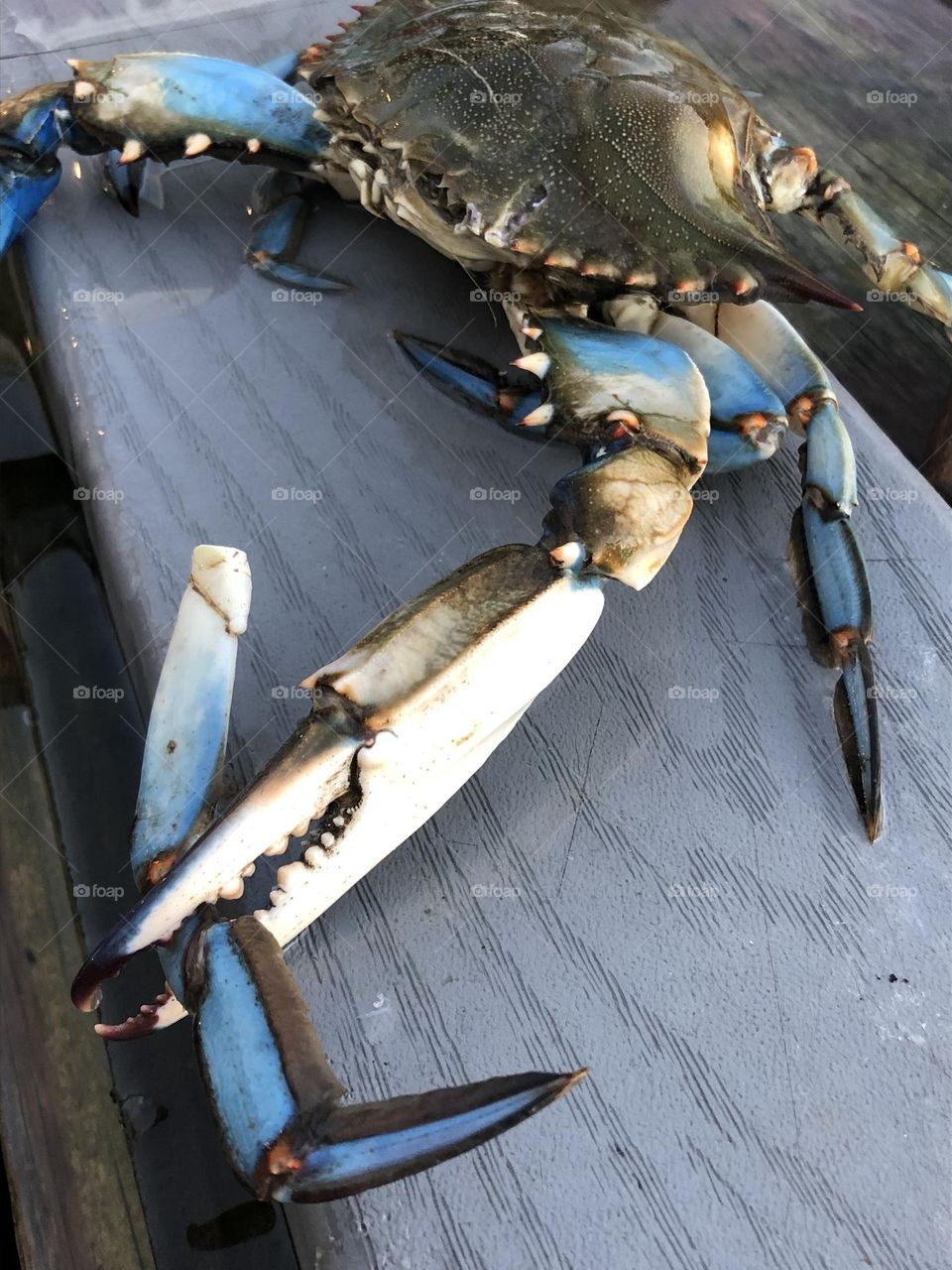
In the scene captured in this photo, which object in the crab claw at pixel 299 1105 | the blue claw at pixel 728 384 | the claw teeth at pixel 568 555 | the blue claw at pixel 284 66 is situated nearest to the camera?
the crab claw at pixel 299 1105

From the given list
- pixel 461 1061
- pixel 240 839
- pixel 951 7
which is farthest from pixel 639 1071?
pixel 951 7

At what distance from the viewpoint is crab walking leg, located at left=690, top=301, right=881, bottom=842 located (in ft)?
3.56

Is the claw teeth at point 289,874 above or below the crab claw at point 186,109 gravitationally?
below

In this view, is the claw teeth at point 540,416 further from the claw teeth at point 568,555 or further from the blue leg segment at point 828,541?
the blue leg segment at point 828,541

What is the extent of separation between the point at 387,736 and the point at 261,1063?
27cm

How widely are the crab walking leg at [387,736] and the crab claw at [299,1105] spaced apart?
0.08 m

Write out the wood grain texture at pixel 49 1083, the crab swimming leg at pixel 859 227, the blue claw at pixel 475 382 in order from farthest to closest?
the crab swimming leg at pixel 859 227 < the blue claw at pixel 475 382 < the wood grain texture at pixel 49 1083

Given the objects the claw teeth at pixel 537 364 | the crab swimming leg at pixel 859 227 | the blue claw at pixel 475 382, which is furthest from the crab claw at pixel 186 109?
the crab swimming leg at pixel 859 227

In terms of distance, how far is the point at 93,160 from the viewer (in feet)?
5.04

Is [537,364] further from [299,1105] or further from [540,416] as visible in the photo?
[299,1105]

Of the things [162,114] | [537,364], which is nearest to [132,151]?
[162,114]

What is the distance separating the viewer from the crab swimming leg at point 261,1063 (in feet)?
2.16

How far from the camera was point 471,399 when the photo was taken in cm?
131

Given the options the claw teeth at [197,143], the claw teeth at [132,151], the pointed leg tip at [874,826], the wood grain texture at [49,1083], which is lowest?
the wood grain texture at [49,1083]
